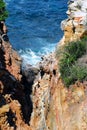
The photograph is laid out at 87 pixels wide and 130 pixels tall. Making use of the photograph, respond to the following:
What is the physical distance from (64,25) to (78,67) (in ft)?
19.7

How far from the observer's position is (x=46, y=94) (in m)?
37.7

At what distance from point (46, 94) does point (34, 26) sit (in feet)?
143

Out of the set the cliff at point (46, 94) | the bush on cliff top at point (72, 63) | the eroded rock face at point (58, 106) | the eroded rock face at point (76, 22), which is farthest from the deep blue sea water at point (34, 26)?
the bush on cliff top at point (72, 63)

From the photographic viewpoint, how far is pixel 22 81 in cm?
5184

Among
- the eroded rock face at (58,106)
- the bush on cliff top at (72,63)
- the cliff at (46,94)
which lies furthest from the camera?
the bush on cliff top at (72,63)

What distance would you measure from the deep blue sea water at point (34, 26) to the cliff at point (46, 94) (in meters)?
16.9

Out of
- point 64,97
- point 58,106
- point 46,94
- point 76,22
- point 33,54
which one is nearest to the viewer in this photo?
point 64,97

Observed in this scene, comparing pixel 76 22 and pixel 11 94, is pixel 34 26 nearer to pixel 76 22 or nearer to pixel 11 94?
pixel 11 94

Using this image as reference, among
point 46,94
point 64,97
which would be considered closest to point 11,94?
point 46,94

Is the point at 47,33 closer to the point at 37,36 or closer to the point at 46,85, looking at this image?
the point at 37,36

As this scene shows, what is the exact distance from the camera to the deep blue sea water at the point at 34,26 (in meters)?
71.6

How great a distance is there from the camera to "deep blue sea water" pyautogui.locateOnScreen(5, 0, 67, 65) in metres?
71.6

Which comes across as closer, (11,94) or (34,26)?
(11,94)

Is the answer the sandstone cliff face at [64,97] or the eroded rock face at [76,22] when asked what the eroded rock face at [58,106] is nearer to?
the sandstone cliff face at [64,97]
